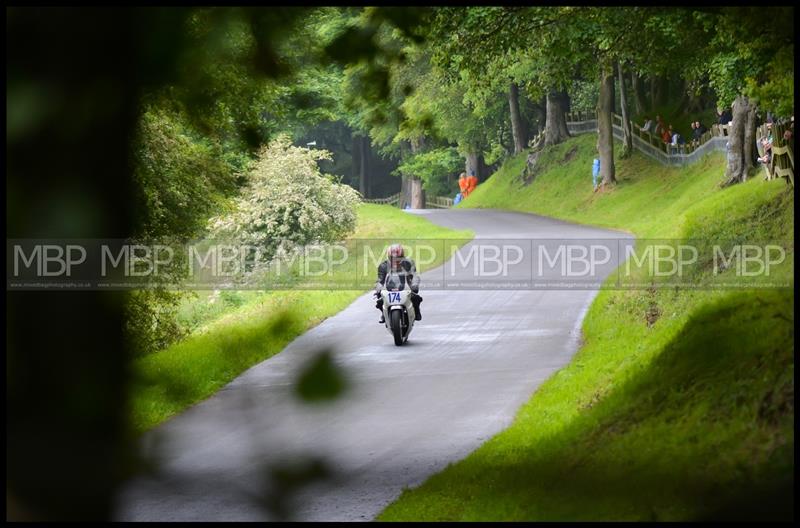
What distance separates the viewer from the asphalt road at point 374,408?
59.2 inches

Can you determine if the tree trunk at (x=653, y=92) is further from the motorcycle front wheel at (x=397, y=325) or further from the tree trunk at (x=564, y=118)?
the motorcycle front wheel at (x=397, y=325)

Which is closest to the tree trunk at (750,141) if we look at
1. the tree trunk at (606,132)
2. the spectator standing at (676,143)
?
the tree trunk at (606,132)

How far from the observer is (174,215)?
18.3m

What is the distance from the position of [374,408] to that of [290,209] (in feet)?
68.3

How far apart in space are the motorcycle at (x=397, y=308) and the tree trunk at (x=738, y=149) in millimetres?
14237

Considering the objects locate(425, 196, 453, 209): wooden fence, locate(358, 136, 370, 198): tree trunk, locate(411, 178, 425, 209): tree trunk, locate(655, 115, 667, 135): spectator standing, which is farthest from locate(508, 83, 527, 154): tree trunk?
locate(358, 136, 370, 198): tree trunk

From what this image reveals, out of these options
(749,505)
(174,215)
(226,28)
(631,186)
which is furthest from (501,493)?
(631,186)

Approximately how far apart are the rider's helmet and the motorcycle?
0.76ft

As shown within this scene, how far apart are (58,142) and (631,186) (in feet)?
151

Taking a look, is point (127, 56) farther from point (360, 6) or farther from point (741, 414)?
point (741, 414)

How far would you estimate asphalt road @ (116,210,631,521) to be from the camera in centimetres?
150

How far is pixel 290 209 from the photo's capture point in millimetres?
35250

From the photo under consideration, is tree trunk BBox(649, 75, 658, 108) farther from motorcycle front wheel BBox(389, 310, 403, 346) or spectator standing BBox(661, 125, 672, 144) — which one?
motorcycle front wheel BBox(389, 310, 403, 346)

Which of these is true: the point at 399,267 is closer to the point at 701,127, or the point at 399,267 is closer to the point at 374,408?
the point at 374,408
